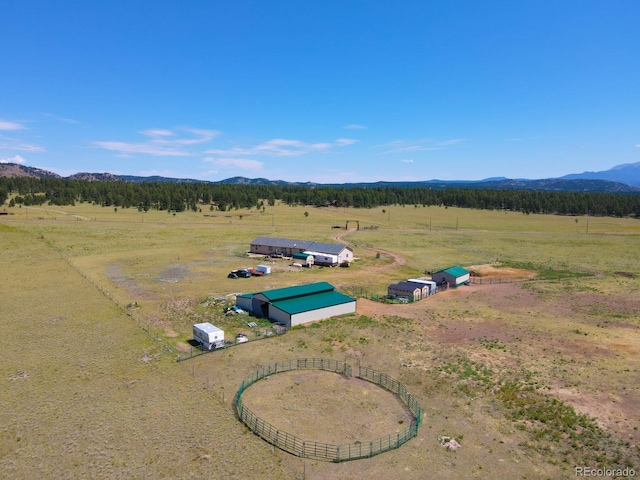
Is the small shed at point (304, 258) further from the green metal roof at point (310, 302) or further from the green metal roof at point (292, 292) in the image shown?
the green metal roof at point (310, 302)

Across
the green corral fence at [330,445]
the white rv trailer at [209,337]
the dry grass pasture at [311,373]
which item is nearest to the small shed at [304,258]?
the dry grass pasture at [311,373]

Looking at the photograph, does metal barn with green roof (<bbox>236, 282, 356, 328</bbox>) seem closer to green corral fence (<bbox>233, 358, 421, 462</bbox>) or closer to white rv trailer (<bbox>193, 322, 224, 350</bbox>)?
white rv trailer (<bbox>193, 322, 224, 350</bbox>)

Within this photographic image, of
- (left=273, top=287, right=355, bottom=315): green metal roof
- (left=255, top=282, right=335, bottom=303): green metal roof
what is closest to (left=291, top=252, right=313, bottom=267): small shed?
(left=255, top=282, right=335, bottom=303): green metal roof

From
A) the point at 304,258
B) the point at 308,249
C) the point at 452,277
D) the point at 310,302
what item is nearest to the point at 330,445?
the point at 310,302

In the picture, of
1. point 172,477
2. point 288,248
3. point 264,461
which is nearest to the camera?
point 172,477

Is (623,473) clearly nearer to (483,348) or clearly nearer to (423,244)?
(483,348)

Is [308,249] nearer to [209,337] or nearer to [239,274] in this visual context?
[239,274]

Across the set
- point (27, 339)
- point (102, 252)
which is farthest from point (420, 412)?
point (102, 252)
